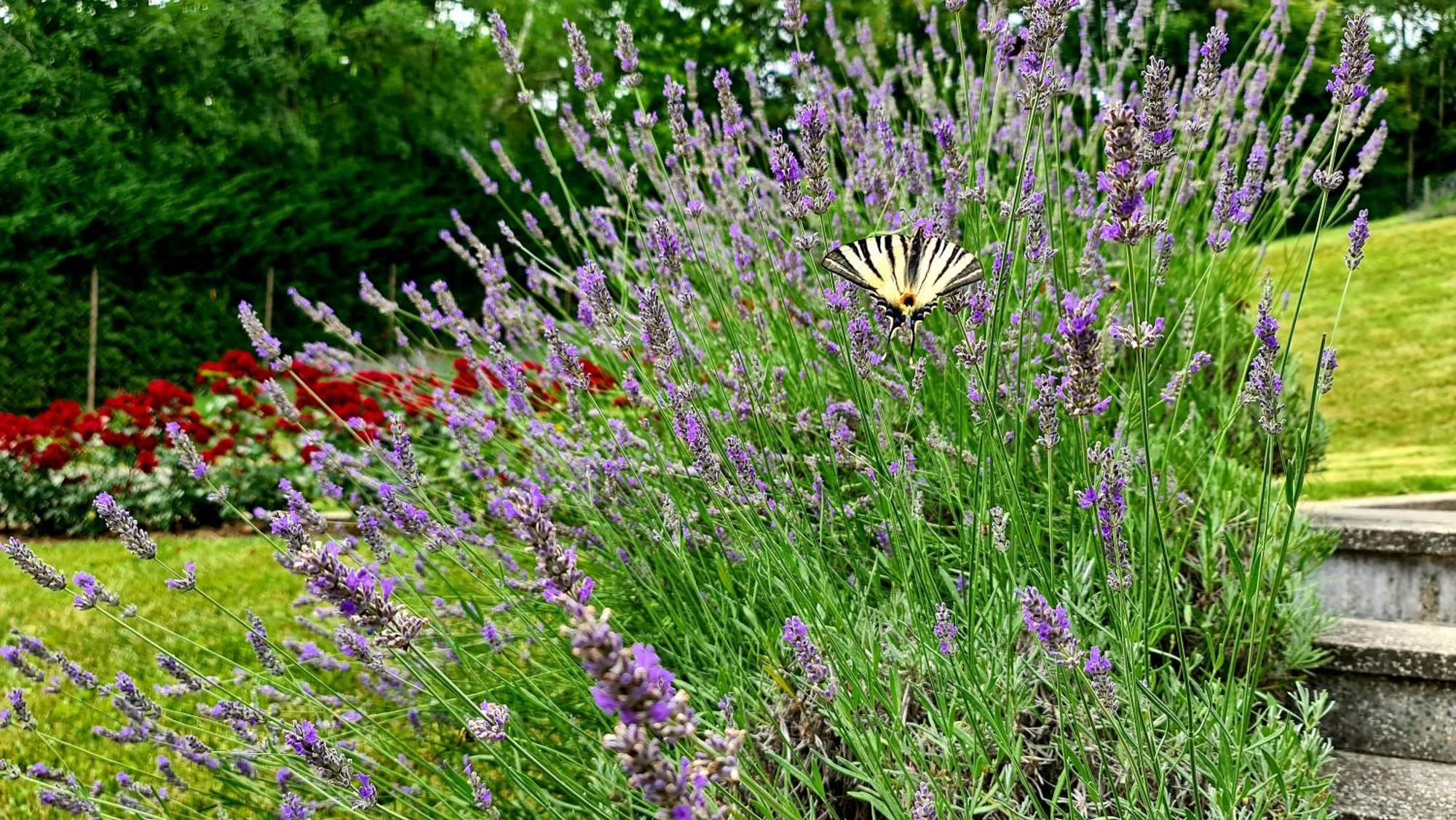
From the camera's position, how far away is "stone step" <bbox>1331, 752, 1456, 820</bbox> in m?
2.14

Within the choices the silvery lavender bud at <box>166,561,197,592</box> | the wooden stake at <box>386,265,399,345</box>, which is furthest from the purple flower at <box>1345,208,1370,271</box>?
the wooden stake at <box>386,265,399,345</box>

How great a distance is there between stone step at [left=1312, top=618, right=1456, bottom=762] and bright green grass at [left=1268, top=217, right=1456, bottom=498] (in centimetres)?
118

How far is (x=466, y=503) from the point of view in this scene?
3.41 metres

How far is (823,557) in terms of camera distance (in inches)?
82.0

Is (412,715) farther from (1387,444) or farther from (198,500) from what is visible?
(1387,444)

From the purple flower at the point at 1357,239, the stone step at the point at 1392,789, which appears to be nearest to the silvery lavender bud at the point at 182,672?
the purple flower at the point at 1357,239

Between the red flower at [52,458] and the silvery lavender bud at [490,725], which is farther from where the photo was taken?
the red flower at [52,458]

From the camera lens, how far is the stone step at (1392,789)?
2141 mm

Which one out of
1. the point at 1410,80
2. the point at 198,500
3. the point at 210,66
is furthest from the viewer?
the point at 1410,80

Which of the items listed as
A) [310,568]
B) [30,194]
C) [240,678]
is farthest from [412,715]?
[30,194]

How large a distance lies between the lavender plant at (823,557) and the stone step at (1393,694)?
0.17 meters

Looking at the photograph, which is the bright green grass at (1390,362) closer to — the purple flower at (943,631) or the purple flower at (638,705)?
the purple flower at (943,631)

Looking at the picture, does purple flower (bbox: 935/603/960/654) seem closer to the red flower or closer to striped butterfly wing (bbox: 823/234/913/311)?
striped butterfly wing (bbox: 823/234/913/311)

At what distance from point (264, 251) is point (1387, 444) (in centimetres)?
1065
